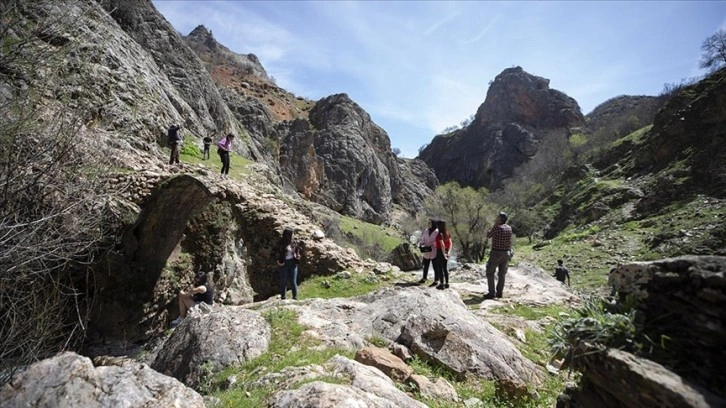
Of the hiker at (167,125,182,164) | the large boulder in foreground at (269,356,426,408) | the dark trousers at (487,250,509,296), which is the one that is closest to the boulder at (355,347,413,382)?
the large boulder in foreground at (269,356,426,408)

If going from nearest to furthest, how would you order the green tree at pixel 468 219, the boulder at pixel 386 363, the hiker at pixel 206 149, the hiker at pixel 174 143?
1. the boulder at pixel 386 363
2. the hiker at pixel 174 143
3. the hiker at pixel 206 149
4. the green tree at pixel 468 219

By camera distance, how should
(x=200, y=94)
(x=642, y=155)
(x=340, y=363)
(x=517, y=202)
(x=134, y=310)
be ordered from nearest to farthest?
1. (x=340, y=363)
2. (x=134, y=310)
3. (x=200, y=94)
4. (x=642, y=155)
5. (x=517, y=202)

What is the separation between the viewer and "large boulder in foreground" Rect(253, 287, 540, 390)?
19.5ft

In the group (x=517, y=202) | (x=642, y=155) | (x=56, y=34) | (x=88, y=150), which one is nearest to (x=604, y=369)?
(x=56, y=34)

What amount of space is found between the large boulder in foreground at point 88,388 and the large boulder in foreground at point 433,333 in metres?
3.33

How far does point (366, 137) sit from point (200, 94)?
5464 centimetres

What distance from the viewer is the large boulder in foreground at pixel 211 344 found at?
5.67 meters

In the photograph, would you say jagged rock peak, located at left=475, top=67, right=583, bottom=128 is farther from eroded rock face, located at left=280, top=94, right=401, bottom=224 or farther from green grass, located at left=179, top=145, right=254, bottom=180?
green grass, located at left=179, top=145, right=254, bottom=180

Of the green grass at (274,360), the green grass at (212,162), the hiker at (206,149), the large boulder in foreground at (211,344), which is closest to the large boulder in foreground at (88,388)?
the green grass at (274,360)

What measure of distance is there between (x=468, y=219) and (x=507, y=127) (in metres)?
98.1

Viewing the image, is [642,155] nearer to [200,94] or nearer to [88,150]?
[200,94]

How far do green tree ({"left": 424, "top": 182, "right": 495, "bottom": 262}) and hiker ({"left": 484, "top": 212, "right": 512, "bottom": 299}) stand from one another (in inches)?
1056

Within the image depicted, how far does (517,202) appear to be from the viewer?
7344cm

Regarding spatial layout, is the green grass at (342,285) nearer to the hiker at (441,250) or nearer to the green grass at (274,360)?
the hiker at (441,250)
